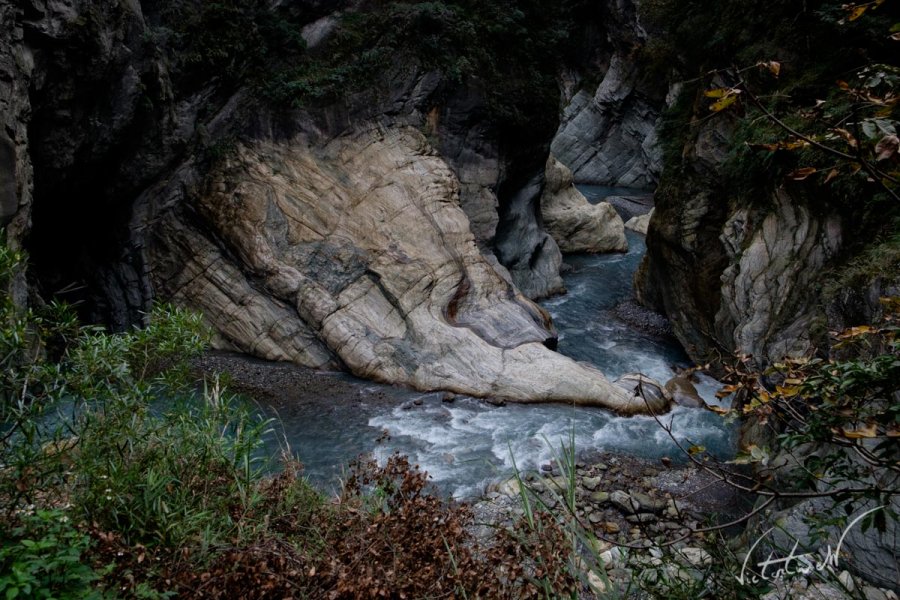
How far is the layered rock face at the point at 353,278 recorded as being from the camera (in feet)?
39.7

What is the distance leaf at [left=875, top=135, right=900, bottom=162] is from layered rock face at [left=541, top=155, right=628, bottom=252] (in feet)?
70.2

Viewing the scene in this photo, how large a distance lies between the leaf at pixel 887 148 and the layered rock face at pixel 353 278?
980 centimetres

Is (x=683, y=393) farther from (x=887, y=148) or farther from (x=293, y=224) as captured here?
(x=887, y=148)

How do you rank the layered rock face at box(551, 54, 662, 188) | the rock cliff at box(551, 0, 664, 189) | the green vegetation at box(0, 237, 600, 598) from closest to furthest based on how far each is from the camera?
1. the green vegetation at box(0, 237, 600, 598)
2. the rock cliff at box(551, 0, 664, 189)
3. the layered rock face at box(551, 54, 662, 188)

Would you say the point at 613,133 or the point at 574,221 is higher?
the point at 613,133

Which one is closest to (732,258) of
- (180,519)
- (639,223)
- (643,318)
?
(643,318)

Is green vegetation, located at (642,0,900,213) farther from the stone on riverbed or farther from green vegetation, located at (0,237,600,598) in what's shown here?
green vegetation, located at (0,237,600,598)

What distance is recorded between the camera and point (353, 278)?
13078 millimetres

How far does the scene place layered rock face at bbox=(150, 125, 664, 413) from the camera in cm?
1211

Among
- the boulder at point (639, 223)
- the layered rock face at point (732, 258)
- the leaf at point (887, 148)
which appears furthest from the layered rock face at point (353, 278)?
the boulder at point (639, 223)

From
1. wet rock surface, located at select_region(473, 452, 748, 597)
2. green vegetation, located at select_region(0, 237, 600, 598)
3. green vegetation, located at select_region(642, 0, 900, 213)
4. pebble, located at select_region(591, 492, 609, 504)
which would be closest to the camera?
green vegetation, located at select_region(0, 237, 600, 598)

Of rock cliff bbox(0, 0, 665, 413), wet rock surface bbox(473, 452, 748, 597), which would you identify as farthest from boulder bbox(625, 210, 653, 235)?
wet rock surface bbox(473, 452, 748, 597)

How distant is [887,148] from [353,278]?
11715 mm

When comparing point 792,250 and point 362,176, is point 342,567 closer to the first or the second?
point 792,250
